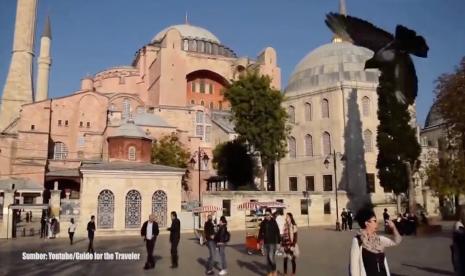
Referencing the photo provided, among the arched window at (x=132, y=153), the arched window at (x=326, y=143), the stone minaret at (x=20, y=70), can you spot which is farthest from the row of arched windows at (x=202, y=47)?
the arched window at (x=132, y=153)

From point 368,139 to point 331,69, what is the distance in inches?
290

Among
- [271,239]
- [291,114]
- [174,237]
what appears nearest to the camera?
[271,239]

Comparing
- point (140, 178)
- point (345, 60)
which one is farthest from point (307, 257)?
point (345, 60)

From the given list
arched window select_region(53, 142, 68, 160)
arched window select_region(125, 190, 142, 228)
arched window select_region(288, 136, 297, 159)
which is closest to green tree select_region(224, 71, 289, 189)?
arched window select_region(288, 136, 297, 159)

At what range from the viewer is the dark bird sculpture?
6629 millimetres

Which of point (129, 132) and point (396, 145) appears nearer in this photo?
point (396, 145)

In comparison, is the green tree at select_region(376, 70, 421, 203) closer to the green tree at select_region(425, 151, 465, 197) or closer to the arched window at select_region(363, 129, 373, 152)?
the green tree at select_region(425, 151, 465, 197)

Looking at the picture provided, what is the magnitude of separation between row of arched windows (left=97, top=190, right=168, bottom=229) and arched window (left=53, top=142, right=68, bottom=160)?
2286cm

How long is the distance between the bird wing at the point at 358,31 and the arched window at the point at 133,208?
67.2 ft

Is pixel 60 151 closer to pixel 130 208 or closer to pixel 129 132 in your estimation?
pixel 129 132

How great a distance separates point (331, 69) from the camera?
39219 millimetres

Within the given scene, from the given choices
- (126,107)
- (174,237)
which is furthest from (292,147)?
(174,237)

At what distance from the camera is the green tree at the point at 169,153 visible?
38.2 metres

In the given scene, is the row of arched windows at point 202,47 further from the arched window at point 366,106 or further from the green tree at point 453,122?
the green tree at point 453,122
